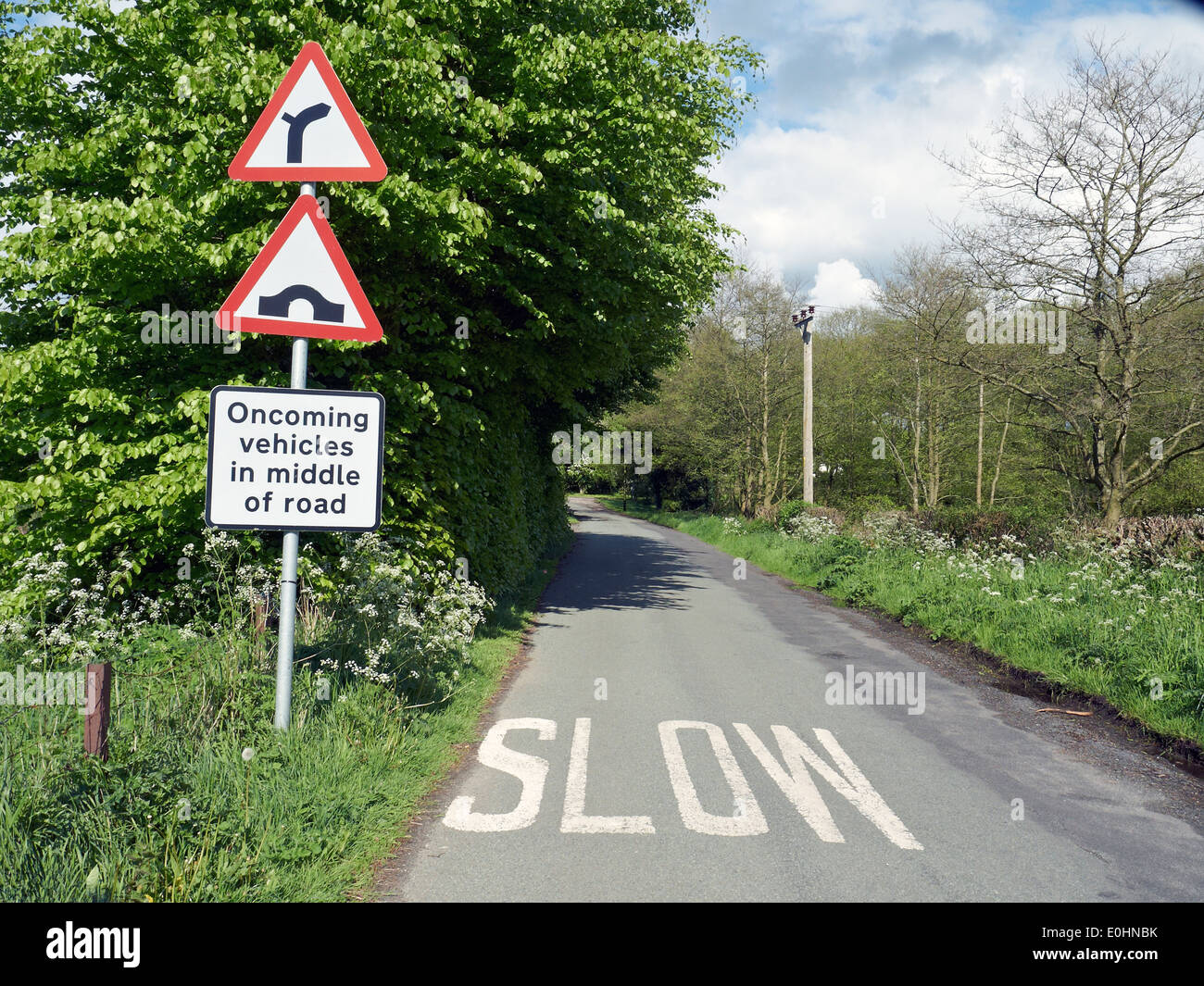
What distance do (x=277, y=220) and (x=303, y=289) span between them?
3885 millimetres

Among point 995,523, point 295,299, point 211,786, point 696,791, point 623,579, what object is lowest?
point 623,579

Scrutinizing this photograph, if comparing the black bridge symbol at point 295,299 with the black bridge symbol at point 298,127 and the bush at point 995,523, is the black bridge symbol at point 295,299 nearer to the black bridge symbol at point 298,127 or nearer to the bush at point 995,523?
the black bridge symbol at point 298,127

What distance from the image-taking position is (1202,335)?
1453 cm

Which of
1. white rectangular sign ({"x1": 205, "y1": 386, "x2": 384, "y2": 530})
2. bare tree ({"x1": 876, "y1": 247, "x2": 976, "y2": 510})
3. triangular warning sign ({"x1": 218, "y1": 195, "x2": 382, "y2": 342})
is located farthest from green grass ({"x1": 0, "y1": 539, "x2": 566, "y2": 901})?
bare tree ({"x1": 876, "y1": 247, "x2": 976, "y2": 510})

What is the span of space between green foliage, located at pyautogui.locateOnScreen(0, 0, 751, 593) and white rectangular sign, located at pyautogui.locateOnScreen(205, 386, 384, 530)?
313 centimetres

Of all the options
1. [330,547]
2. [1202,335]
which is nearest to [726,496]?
[1202,335]

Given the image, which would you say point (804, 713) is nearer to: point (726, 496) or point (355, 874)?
point (355, 874)

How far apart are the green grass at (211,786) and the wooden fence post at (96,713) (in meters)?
0.08

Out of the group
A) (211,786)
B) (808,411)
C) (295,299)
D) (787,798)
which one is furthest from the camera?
(808,411)

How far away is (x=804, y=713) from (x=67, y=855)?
5.73 meters

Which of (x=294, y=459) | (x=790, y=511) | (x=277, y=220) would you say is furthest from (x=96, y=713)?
(x=790, y=511)

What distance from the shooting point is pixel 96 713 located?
386 cm

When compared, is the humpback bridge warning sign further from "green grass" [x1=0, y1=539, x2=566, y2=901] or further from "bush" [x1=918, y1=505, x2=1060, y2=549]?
"bush" [x1=918, y1=505, x2=1060, y2=549]

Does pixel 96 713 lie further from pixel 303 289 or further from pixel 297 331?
pixel 303 289
